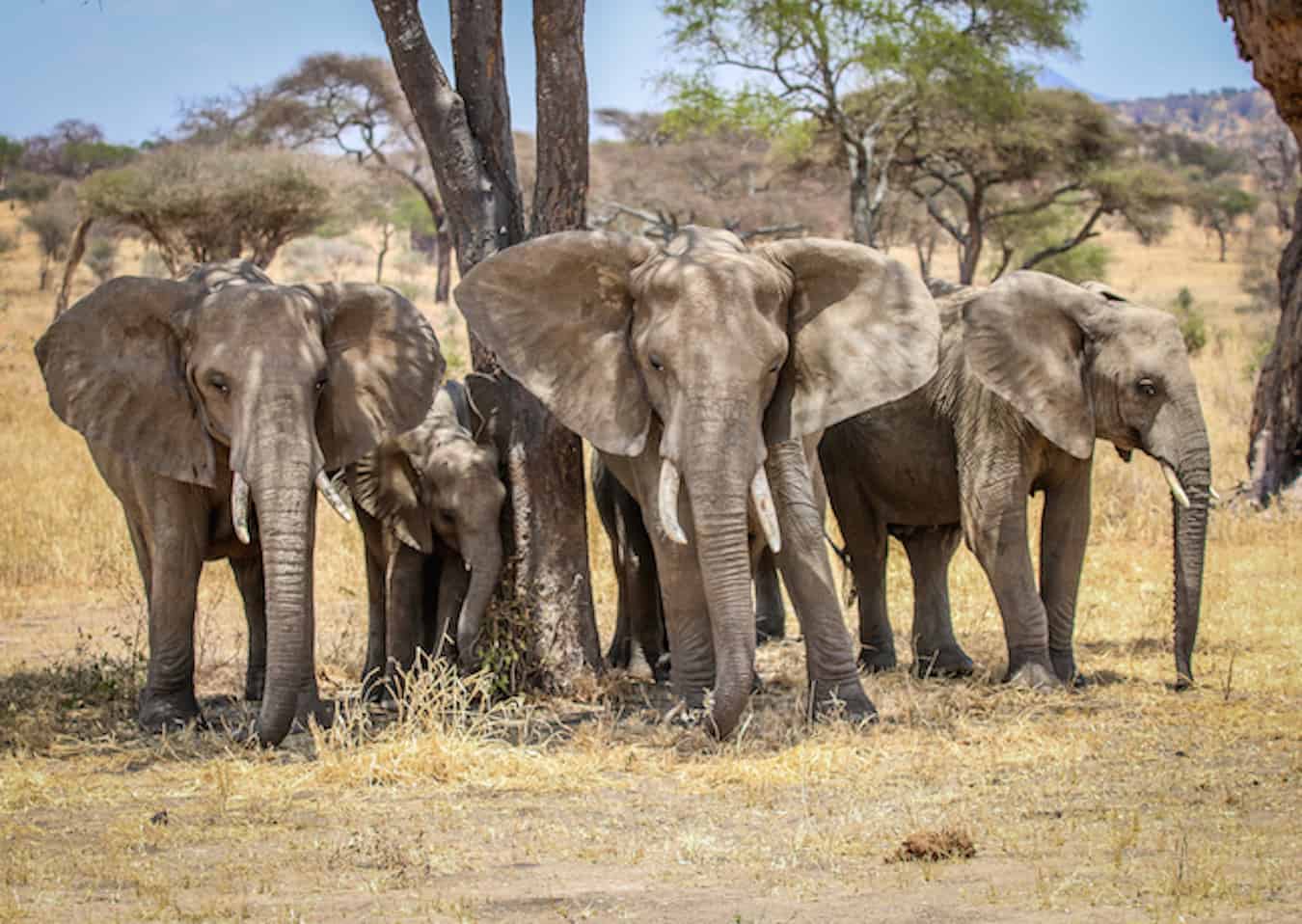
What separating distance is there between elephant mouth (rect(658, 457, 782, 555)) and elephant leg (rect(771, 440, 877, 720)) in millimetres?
519

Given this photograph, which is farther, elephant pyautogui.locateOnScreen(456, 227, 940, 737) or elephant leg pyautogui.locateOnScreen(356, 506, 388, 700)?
elephant leg pyautogui.locateOnScreen(356, 506, 388, 700)

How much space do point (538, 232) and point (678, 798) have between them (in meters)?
3.46

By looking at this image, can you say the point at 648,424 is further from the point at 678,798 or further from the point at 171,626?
the point at 171,626

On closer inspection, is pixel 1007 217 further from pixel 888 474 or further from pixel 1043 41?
pixel 888 474

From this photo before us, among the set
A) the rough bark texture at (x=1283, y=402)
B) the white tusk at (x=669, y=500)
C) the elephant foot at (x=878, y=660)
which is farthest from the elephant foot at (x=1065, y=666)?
the rough bark texture at (x=1283, y=402)

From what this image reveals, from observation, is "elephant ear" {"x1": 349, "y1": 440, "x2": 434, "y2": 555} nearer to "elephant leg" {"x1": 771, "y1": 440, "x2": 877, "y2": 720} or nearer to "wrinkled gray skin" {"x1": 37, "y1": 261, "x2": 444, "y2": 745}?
Answer: "wrinkled gray skin" {"x1": 37, "y1": 261, "x2": 444, "y2": 745}

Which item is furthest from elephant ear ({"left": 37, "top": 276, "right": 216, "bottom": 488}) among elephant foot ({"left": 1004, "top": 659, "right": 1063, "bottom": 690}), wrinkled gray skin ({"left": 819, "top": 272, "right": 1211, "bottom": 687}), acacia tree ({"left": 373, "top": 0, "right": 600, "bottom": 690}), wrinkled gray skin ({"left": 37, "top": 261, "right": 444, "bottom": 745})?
elephant foot ({"left": 1004, "top": 659, "right": 1063, "bottom": 690})

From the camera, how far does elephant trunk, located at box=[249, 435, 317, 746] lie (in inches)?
257

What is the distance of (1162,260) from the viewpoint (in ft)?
172

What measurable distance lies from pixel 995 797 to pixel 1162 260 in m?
49.4

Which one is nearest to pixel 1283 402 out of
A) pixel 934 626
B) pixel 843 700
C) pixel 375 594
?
pixel 934 626

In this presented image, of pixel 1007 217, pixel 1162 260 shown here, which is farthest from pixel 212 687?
pixel 1162 260

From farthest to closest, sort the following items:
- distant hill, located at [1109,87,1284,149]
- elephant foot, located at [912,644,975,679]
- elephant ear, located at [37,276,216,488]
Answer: distant hill, located at [1109,87,1284,149] → elephant foot, located at [912,644,975,679] → elephant ear, located at [37,276,216,488]

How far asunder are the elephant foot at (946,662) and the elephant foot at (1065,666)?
0.62m
